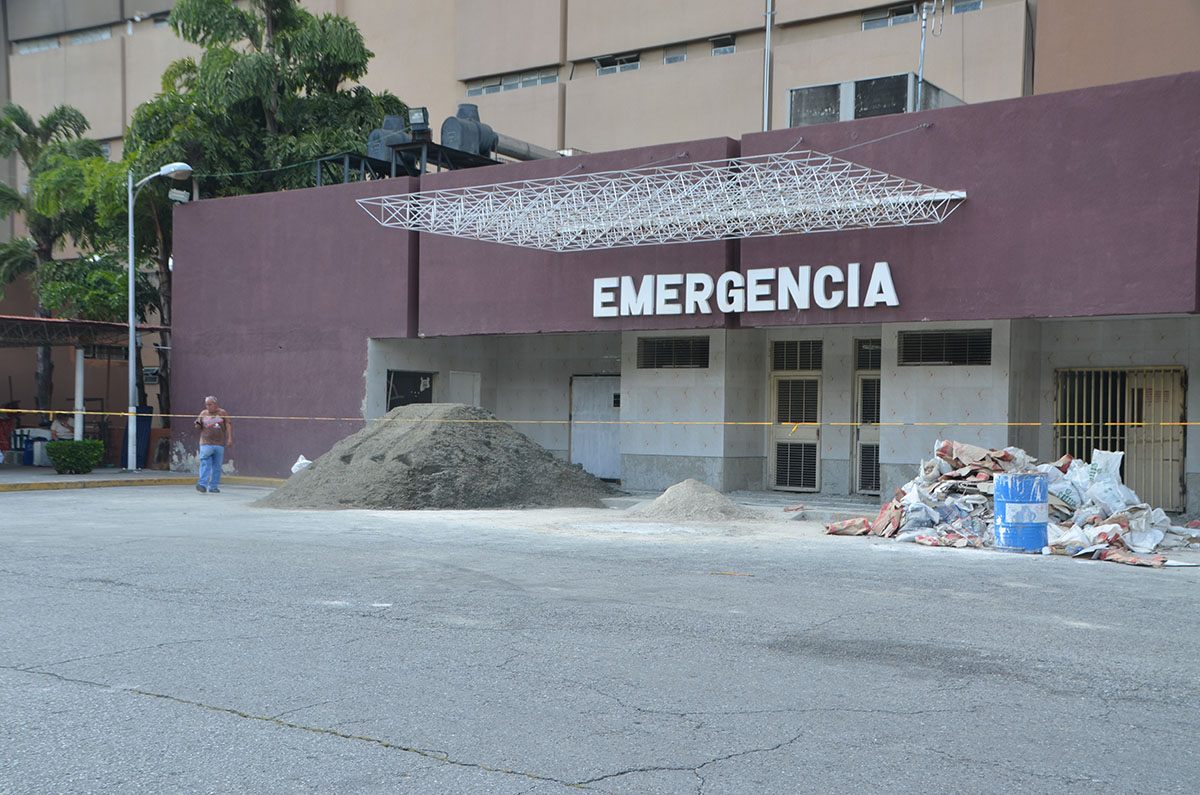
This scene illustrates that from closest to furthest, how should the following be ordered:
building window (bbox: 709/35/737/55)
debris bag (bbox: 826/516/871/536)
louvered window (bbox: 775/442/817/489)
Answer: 1. debris bag (bbox: 826/516/871/536)
2. louvered window (bbox: 775/442/817/489)
3. building window (bbox: 709/35/737/55)

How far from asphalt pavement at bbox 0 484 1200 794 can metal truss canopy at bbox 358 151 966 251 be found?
27.2 feet

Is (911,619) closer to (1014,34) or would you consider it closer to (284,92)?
(1014,34)

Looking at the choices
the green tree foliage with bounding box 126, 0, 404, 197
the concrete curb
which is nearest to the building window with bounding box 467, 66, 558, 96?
the green tree foliage with bounding box 126, 0, 404, 197

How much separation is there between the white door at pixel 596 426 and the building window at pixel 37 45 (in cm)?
3764

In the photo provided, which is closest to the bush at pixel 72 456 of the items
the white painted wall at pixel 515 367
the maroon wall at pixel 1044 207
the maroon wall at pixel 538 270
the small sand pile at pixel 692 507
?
the white painted wall at pixel 515 367

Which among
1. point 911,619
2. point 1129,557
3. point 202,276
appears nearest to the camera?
point 911,619

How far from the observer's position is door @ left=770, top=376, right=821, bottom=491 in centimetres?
2330

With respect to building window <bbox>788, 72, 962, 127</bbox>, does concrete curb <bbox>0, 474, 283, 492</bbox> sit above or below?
below

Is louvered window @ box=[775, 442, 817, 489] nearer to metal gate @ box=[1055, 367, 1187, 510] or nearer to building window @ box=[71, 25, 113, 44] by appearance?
metal gate @ box=[1055, 367, 1187, 510]

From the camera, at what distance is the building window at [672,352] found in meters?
23.1

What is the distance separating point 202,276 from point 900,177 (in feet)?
61.3

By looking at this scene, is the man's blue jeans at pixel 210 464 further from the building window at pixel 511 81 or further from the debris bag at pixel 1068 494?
the building window at pixel 511 81

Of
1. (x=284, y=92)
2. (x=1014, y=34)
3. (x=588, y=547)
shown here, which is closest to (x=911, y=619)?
(x=588, y=547)

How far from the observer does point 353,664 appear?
689 centimetres
